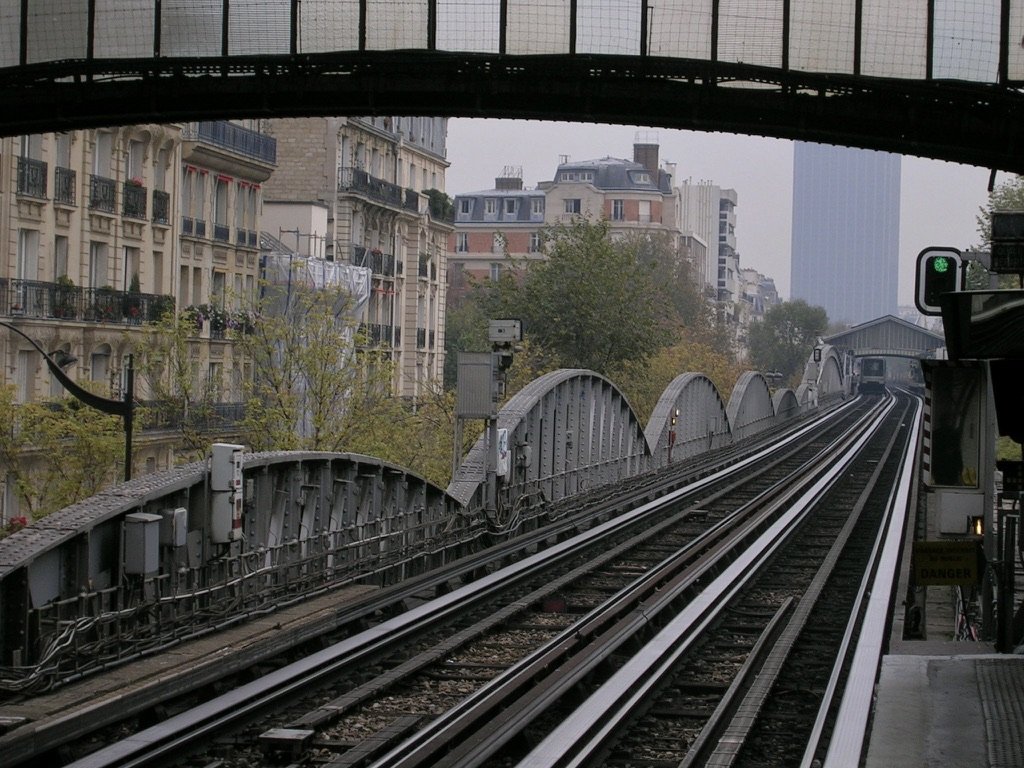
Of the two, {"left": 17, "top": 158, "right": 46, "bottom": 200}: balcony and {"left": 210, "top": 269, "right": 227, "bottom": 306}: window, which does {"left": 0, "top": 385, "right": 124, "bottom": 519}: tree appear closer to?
{"left": 17, "top": 158, "right": 46, "bottom": 200}: balcony

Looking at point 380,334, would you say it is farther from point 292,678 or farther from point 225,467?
point 292,678

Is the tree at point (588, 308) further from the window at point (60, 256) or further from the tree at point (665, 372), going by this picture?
the window at point (60, 256)

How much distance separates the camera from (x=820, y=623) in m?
21.1

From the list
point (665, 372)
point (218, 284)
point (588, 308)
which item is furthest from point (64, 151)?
point (665, 372)

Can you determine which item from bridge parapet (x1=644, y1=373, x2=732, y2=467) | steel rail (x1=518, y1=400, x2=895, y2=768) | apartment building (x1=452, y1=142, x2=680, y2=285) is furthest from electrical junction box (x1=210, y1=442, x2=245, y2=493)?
apartment building (x1=452, y1=142, x2=680, y2=285)

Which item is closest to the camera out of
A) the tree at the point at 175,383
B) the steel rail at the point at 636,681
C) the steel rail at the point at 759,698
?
the steel rail at the point at 636,681

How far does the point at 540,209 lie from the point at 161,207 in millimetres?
93081

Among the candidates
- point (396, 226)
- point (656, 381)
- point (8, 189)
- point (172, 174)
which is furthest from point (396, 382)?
point (8, 189)

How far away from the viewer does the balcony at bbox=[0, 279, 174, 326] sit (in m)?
38.5

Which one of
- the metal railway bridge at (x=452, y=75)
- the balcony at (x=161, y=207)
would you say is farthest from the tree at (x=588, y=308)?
the metal railway bridge at (x=452, y=75)

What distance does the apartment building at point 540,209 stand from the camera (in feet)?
438

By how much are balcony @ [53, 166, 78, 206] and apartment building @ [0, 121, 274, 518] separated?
1.3 inches

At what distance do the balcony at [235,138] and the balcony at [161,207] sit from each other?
1.72 metres

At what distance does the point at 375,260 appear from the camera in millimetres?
68688
